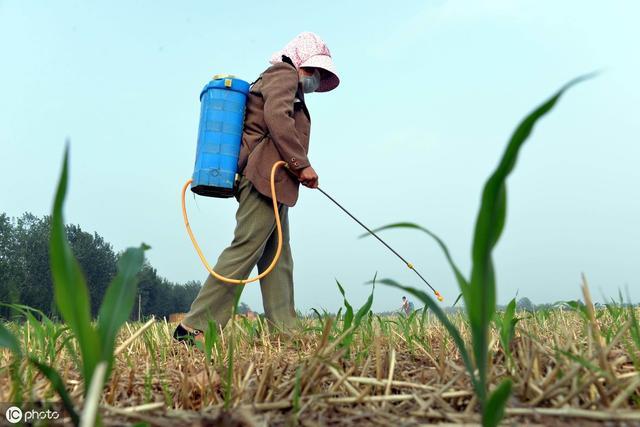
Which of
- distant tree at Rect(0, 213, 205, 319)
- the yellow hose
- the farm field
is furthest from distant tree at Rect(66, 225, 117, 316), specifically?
the farm field

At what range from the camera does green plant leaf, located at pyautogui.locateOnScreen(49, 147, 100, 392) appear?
2.43 feet

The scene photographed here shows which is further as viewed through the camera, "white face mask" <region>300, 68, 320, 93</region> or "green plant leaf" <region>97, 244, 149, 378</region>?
"white face mask" <region>300, 68, 320, 93</region>

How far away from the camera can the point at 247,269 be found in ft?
9.96

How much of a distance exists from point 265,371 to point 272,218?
1.97m

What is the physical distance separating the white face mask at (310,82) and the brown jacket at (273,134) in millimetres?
183

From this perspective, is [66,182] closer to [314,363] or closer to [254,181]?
[314,363]

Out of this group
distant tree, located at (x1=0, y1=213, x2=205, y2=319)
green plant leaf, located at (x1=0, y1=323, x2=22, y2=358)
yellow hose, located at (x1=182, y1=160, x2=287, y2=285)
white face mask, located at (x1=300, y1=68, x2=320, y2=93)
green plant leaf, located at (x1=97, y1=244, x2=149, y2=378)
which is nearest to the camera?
green plant leaf, located at (x1=97, y1=244, x2=149, y2=378)

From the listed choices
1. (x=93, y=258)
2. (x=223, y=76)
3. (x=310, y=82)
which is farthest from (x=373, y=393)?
(x=93, y=258)

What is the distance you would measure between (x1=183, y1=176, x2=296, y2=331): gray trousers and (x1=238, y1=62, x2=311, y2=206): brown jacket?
0.09m

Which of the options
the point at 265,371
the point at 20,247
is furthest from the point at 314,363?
the point at 20,247

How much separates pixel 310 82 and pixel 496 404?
116 inches

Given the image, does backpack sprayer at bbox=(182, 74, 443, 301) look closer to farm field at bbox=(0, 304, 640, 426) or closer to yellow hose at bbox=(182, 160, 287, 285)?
yellow hose at bbox=(182, 160, 287, 285)

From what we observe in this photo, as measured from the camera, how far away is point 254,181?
3.08 m

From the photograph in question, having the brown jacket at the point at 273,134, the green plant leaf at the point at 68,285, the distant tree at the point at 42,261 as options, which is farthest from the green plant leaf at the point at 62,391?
the distant tree at the point at 42,261
